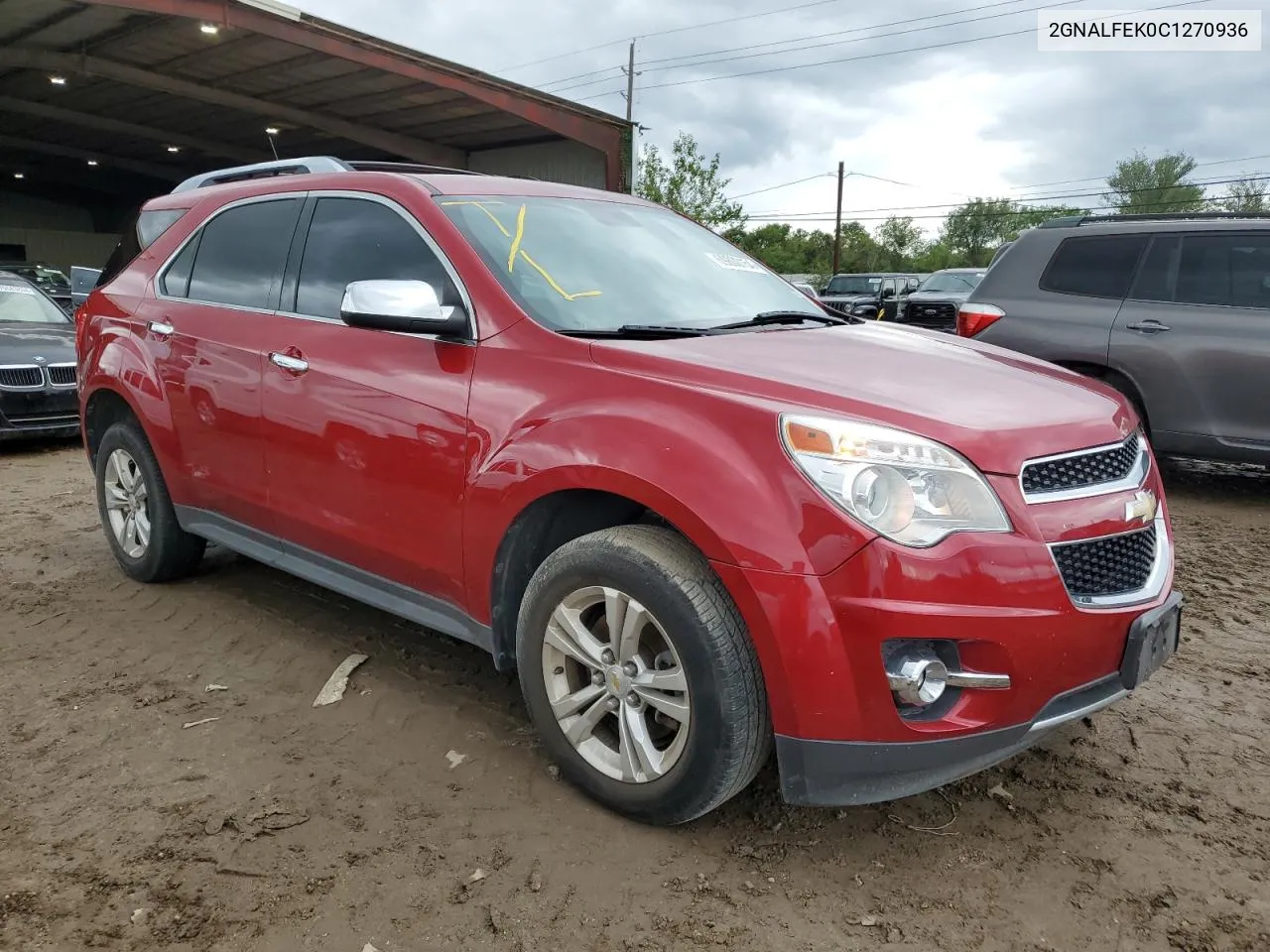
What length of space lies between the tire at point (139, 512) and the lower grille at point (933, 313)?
10808mm

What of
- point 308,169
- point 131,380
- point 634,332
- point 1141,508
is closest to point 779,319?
point 634,332

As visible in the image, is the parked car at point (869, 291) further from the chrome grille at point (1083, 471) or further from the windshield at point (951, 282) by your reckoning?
the chrome grille at point (1083, 471)

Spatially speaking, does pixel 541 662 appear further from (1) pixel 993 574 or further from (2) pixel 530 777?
(1) pixel 993 574

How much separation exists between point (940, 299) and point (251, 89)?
46.9ft

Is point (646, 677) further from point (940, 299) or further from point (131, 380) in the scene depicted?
point (940, 299)

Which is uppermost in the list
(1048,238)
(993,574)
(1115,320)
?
(1048,238)

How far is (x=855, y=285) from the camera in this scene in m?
24.0

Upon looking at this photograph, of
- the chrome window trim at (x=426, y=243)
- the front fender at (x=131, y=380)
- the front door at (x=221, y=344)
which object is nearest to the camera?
the chrome window trim at (x=426, y=243)

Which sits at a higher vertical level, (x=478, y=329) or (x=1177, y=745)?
(x=478, y=329)

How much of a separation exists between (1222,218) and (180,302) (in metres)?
6.08

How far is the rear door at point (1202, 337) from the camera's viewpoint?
228 inches

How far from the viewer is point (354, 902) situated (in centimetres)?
227

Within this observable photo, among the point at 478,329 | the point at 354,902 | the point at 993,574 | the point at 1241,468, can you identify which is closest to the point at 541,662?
the point at 354,902

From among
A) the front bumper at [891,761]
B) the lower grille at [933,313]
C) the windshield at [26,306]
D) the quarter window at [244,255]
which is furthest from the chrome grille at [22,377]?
the lower grille at [933,313]
